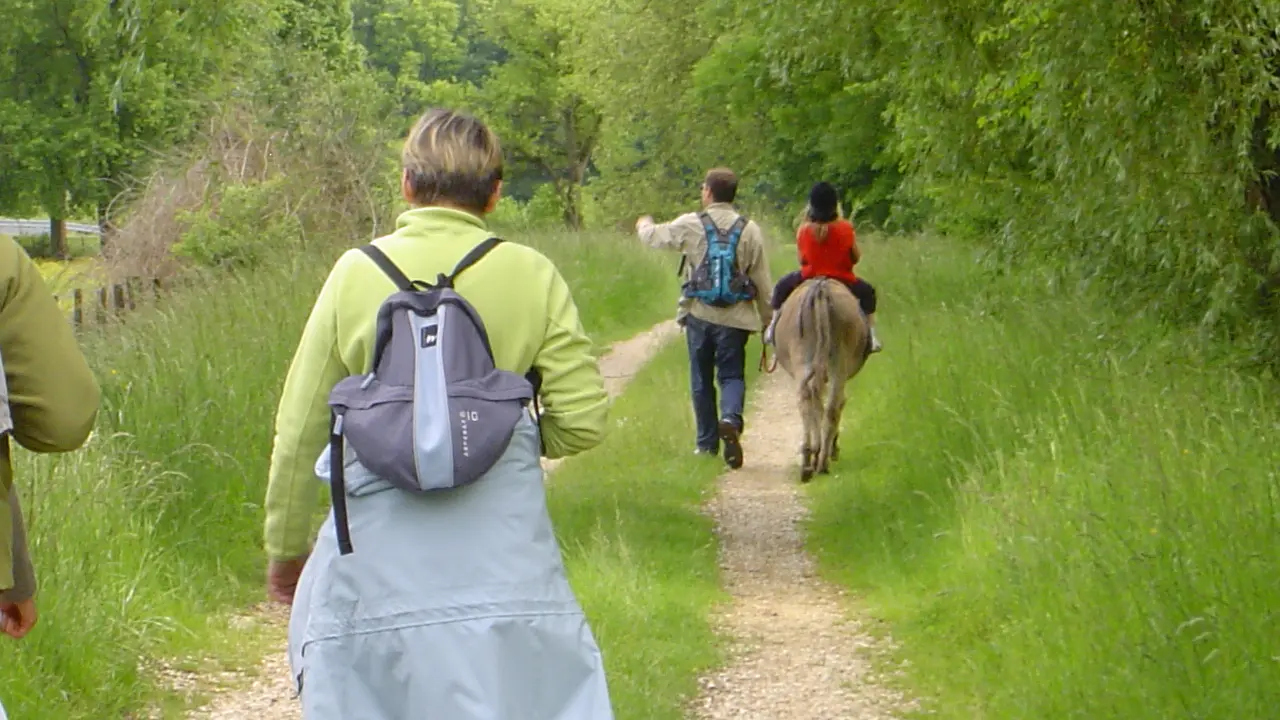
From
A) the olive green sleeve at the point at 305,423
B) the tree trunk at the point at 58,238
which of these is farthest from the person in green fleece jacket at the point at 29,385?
the tree trunk at the point at 58,238

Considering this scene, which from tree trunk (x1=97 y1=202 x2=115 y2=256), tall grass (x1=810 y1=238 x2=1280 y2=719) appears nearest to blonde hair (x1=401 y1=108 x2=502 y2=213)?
tall grass (x1=810 y1=238 x2=1280 y2=719)

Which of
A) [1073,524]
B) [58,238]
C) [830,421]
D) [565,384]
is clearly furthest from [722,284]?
[58,238]

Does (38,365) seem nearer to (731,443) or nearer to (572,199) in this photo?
(731,443)

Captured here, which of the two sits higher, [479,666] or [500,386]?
[500,386]

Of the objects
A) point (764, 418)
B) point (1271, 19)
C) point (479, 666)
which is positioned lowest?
point (764, 418)

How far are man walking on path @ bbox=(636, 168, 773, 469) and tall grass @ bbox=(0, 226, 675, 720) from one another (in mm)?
2645

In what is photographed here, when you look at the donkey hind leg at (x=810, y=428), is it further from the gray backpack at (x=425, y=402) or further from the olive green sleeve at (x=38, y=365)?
the olive green sleeve at (x=38, y=365)

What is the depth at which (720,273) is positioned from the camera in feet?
34.3

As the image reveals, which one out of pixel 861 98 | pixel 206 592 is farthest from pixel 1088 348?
pixel 861 98

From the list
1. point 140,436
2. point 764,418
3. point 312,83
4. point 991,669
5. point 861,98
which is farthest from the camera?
point 861,98

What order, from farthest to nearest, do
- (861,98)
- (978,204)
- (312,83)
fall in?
(861,98)
(312,83)
(978,204)

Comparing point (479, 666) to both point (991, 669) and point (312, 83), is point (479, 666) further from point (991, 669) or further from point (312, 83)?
point (312, 83)

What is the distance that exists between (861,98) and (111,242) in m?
9.18

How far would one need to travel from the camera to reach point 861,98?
820 inches
